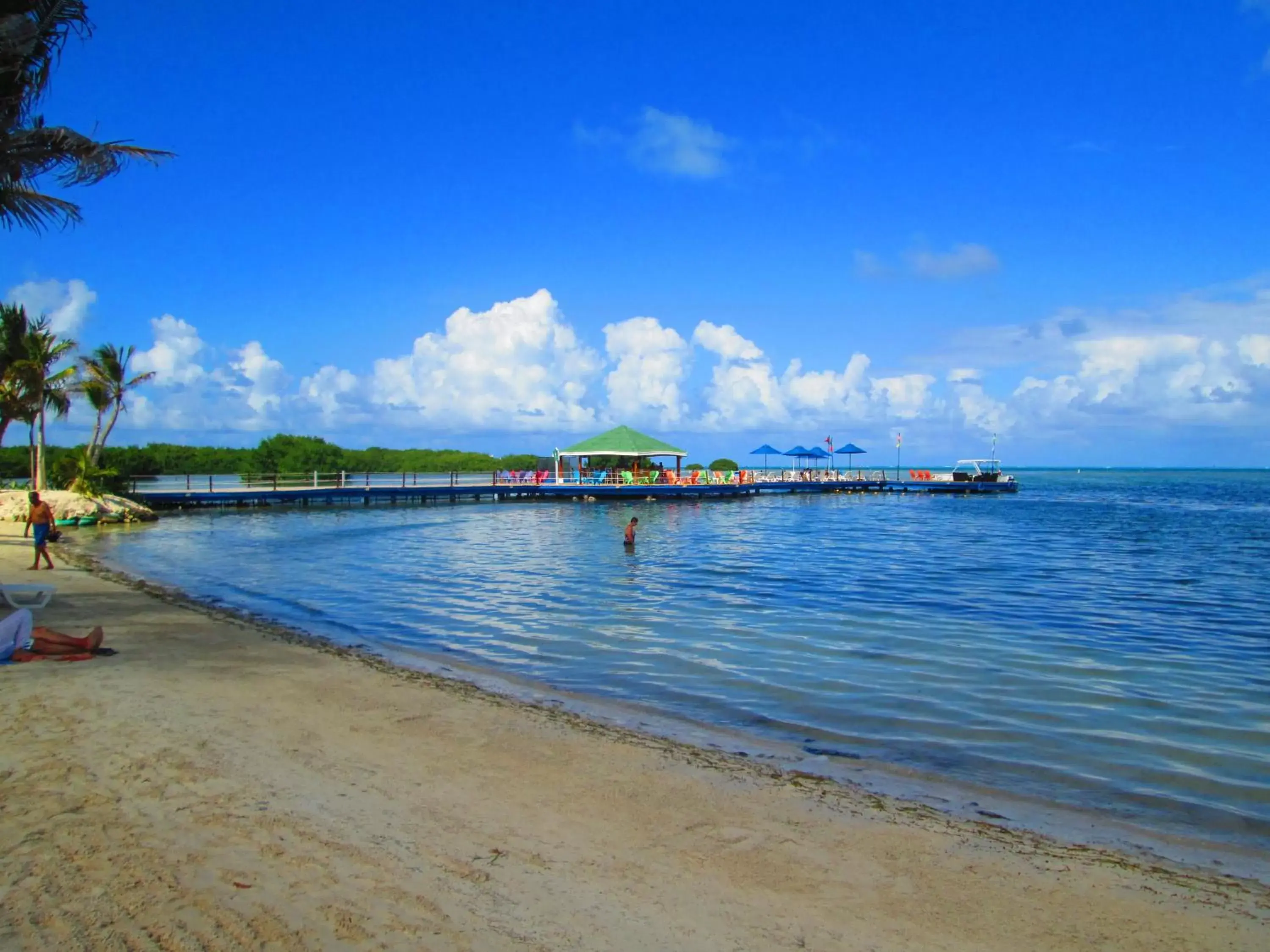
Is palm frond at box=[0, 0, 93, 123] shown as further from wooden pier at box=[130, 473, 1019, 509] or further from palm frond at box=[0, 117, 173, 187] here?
wooden pier at box=[130, 473, 1019, 509]

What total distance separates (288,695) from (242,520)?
3026 cm

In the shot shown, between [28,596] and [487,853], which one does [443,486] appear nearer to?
[28,596]

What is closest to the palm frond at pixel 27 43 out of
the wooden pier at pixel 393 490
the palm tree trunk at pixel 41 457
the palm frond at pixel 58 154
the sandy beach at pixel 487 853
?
the palm frond at pixel 58 154

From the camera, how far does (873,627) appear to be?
45.9ft

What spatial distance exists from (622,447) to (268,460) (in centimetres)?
3222

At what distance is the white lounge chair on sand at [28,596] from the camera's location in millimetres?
12234

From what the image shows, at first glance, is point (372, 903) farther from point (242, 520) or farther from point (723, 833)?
point (242, 520)

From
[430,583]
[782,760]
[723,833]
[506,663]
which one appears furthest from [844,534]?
[723,833]

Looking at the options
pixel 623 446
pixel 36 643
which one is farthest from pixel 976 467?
pixel 36 643

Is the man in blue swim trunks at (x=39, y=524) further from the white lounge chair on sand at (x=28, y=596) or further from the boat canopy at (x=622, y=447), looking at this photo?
the boat canopy at (x=622, y=447)

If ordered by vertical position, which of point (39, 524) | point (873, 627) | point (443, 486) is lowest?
point (873, 627)

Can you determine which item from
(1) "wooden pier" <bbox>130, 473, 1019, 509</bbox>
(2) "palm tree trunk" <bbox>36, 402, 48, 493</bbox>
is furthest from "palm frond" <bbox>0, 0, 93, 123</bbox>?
(1) "wooden pier" <bbox>130, 473, 1019, 509</bbox>

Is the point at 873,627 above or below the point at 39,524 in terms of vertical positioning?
below

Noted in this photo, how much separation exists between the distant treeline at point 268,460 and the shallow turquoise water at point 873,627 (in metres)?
18.5
